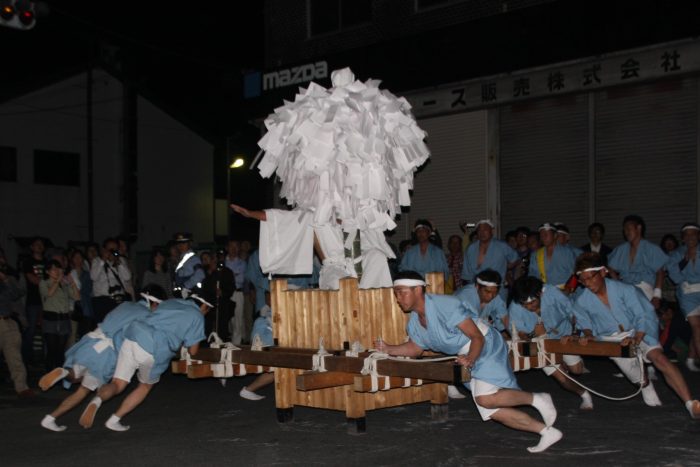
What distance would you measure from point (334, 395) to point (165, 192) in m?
26.8

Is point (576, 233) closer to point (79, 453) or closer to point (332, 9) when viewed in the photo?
point (332, 9)

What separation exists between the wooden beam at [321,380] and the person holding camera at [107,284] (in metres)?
6.33

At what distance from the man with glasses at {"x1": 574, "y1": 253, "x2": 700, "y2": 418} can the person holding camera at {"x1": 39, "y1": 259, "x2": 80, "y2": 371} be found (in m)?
7.27

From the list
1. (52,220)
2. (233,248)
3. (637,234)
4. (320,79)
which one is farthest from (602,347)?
(52,220)

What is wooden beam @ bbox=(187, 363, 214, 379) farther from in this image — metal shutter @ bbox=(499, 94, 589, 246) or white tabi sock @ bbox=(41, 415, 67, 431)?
metal shutter @ bbox=(499, 94, 589, 246)

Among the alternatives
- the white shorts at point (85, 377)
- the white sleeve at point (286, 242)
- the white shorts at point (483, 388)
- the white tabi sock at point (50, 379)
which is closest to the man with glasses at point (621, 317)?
the white shorts at point (483, 388)

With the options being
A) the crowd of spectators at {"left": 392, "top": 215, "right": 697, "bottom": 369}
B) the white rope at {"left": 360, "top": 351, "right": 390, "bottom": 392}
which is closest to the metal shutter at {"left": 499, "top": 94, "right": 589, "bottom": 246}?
the crowd of spectators at {"left": 392, "top": 215, "right": 697, "bottom": 369}

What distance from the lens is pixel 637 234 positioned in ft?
32.8

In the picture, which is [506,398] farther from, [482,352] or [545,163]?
[545,163]

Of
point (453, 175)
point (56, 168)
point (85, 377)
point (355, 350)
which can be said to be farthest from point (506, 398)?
point (56, 168)

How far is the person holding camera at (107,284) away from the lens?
12.1 meters

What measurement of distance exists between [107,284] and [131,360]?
5.08m

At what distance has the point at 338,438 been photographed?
691 cm

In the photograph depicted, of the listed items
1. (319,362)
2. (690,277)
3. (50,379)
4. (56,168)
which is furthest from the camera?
(56,168)
